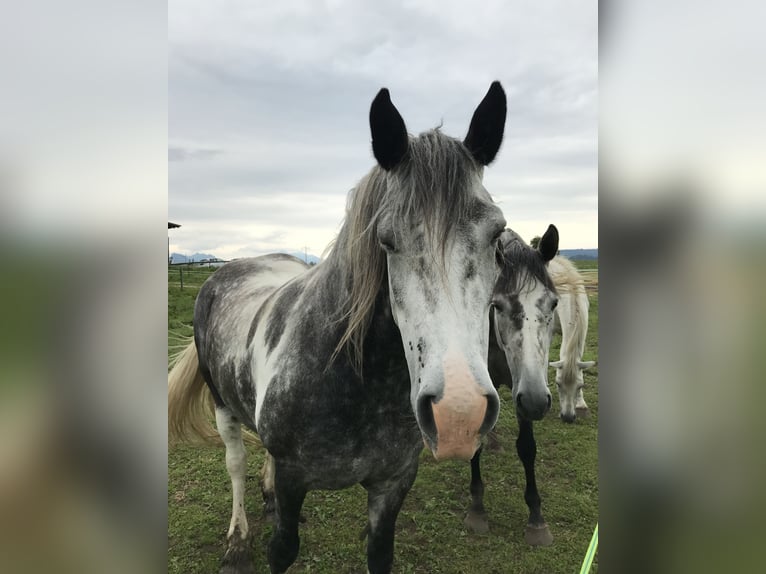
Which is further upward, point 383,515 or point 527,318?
point 527,318

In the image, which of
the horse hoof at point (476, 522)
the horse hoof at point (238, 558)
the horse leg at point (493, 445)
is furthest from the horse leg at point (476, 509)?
the horse hoof at point (238, 558)

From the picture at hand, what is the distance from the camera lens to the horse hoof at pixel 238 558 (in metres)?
2.99

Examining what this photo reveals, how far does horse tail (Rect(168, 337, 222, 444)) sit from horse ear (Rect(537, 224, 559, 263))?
9.31 feet

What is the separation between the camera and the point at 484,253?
136 centimetres

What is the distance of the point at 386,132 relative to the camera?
1433 mm

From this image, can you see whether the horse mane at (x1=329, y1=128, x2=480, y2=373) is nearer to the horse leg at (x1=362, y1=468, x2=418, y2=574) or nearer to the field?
the horse leg at (x1=362, y1=468, x2=418, y2=574)

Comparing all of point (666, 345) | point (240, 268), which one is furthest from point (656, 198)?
point (240, 268)

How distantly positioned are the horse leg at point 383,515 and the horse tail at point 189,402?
2077 mm

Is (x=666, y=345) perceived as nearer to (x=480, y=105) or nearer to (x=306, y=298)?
(x=480, y=105)

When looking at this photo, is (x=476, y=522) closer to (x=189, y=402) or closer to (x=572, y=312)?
(x=189, y=402)

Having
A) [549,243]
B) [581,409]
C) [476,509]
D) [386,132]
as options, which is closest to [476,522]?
[476,509]

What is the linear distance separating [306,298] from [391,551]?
4.60ft

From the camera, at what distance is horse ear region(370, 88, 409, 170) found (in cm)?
141

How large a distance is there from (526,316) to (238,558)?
260 cm
